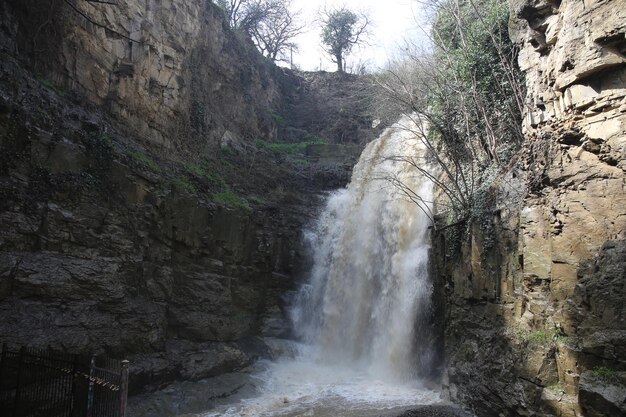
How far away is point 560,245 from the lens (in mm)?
8430

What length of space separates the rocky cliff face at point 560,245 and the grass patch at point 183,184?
9083 mm

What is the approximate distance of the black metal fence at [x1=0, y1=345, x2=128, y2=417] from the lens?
7.92 metres

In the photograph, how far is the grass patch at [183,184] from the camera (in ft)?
46.2

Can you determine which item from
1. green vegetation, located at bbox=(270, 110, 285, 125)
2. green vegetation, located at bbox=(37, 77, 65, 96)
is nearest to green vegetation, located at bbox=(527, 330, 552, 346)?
green vegetation, located at bbox=(37, 77, 65, 96)

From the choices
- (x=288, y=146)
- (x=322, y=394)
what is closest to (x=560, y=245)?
(x=322, y=394)

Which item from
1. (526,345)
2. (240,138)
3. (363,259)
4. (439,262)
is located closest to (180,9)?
(240,138)

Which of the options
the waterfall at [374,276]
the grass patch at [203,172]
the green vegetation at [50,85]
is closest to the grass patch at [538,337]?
the waterfall at [374,276]

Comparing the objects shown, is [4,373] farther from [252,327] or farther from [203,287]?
[252,327]

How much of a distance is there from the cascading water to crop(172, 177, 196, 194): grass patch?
17.6 ft

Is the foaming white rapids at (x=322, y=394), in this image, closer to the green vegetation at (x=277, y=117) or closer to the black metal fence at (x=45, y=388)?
the black metal fence at (x=45, y=388)

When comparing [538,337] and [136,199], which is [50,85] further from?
[538,337]

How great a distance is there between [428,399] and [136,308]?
25.6ft

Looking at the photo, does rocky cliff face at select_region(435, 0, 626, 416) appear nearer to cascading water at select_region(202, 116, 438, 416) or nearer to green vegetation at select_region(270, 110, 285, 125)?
cascading water at select_region(202, 116, 438, 416)

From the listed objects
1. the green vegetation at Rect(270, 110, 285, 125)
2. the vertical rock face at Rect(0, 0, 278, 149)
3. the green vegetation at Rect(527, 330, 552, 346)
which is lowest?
the green vegetation at Rect(527, 330, 552, 346)
